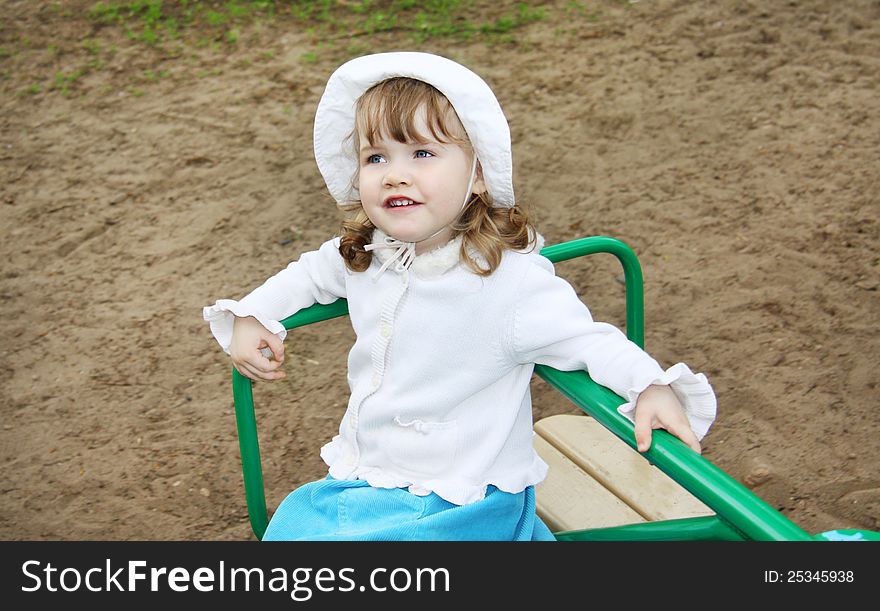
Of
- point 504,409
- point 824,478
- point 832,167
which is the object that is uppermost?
point 504,409

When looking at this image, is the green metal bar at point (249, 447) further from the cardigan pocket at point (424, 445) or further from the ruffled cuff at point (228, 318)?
the cardigan pocket at point (424, 445)

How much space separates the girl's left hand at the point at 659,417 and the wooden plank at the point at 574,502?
2.29 ft

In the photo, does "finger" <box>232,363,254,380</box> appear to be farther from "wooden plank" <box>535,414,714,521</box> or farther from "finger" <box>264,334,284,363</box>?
"wooden plank" <box>535,414,714,521</box>

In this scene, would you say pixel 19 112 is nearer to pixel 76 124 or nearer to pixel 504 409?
pixel 76 124

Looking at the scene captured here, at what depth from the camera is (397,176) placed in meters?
1.49

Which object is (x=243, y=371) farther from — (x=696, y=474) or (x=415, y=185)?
(x=696, y=474)

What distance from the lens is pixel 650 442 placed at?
1304 mm

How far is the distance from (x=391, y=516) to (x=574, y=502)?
2.01 ft

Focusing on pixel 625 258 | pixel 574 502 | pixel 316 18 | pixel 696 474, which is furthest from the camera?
pixel 316 18

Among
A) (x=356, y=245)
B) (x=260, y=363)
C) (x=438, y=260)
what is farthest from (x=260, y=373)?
(x=438, y=260)

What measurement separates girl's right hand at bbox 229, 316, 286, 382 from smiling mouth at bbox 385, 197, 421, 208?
36 centimetres
